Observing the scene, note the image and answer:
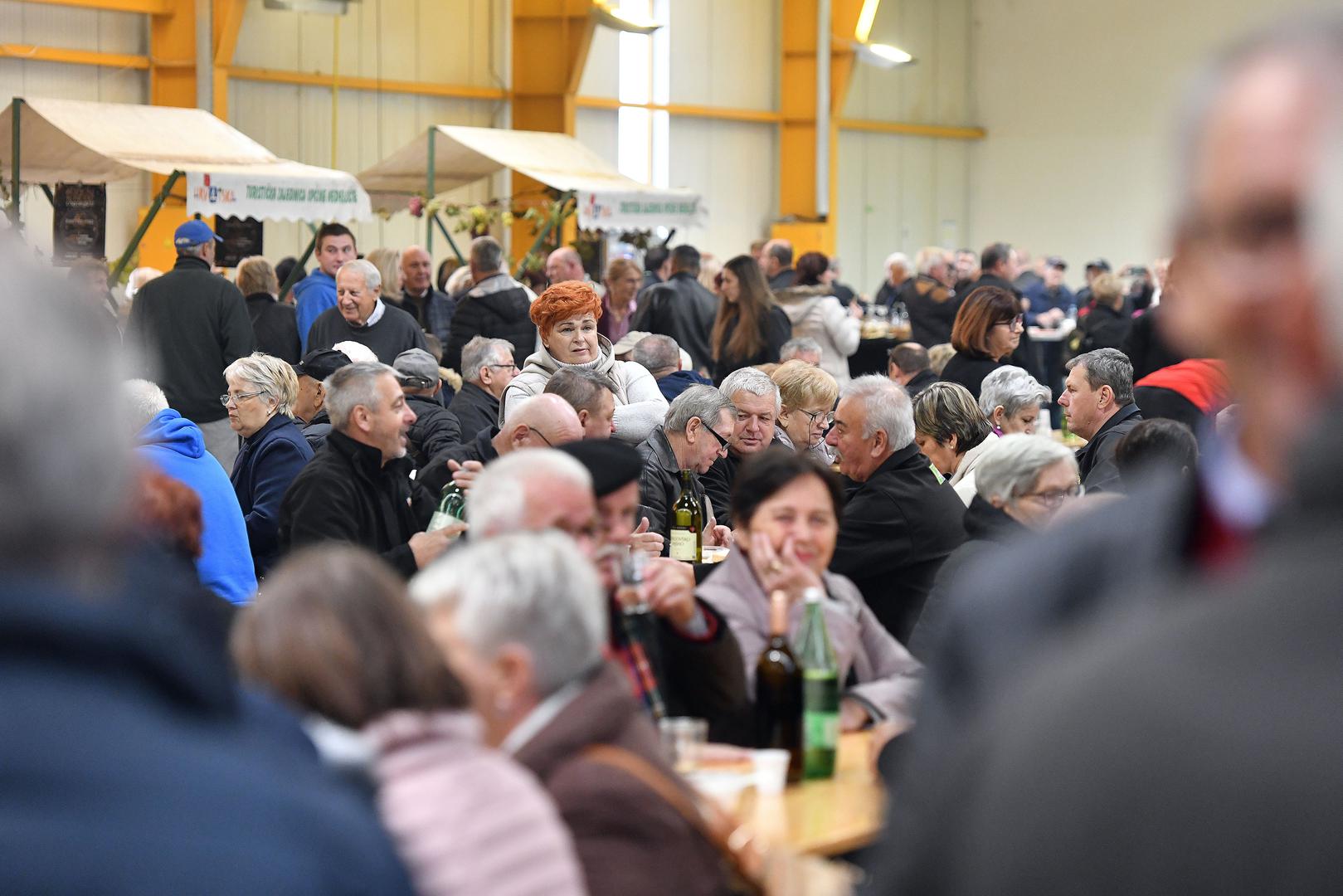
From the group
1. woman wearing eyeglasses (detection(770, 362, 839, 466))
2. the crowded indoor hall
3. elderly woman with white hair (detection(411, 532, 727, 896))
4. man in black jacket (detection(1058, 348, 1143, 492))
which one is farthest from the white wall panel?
elderly woman with white hair (detection(411, 532, 727, 896))

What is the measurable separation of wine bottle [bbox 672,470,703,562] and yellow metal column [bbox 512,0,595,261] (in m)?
12.2

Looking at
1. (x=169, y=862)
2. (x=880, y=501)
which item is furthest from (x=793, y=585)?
(x=169, y=862)

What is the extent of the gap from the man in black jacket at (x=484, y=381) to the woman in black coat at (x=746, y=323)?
2.12m

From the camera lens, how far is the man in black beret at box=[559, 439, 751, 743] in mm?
2957

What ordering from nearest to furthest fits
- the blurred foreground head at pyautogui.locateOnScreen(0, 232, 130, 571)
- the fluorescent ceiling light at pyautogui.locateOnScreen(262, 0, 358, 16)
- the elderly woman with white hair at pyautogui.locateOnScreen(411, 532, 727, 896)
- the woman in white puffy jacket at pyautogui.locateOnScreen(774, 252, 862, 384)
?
the blurred foreground head at pyautogui.locateOnScreen(0, 232, 130, 571) → the elderly woman with white hair at pyautogui.locateOnScreen(411, 532, 727, 896) → the woman in white puffy jacket at pyautogui.locateOnScreen(774, 252, 862, 384) → the fluorescent ceiling light at pyautogui.locateOnScreen(262, 0, 358, 16)

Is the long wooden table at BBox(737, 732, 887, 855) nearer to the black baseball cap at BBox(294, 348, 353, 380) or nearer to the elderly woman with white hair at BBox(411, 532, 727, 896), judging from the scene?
the elderly woman with white hair at BBox(411, 532, 727, 896)

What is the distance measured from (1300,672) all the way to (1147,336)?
7329mm

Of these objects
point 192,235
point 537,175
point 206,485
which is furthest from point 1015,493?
point 537,175

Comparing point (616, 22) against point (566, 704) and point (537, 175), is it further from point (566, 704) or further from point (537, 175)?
point (566, 704)

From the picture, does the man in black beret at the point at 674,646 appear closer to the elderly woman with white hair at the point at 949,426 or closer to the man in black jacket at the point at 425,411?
the elderly woman with white hair at the point at 949,426

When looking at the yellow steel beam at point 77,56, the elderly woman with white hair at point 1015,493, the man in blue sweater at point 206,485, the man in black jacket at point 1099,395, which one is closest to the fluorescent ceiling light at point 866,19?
the yellow steel beam at point 77,56

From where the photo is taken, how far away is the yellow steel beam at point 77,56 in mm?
14547

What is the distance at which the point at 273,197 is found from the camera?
956 centimetres

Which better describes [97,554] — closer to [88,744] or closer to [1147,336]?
[88,744]
